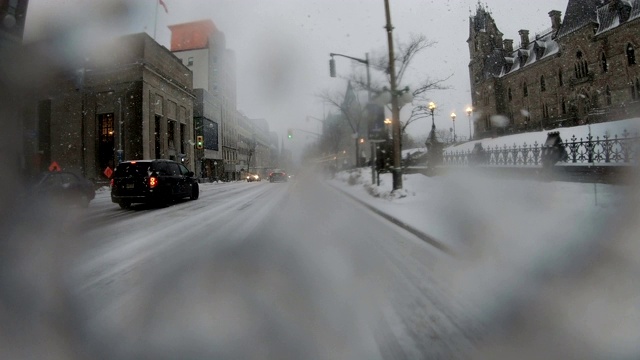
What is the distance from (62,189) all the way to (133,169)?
2785 millimetres

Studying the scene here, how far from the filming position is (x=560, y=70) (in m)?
41.1

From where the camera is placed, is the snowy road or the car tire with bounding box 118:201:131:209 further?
the car tire with bounding box 118:201:131:209

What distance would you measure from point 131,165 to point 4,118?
378cm

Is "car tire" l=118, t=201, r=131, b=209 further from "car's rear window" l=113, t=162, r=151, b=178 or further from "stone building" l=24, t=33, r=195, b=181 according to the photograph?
"stone building" l=24, t=33, r=195, b=181

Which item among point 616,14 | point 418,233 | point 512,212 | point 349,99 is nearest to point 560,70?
point 616,14

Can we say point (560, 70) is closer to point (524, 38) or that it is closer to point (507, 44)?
point (524, 38)

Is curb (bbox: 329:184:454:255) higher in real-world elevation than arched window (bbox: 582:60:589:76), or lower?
lower

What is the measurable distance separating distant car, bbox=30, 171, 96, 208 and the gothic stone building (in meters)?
36.8

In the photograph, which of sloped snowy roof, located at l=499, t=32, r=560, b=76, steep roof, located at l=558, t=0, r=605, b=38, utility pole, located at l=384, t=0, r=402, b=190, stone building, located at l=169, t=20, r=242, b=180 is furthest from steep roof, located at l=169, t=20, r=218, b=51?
utility pole, located at l=384, t=0, r=402, b=190

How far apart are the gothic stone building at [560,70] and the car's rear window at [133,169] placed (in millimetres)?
34549

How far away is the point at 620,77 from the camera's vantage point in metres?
32.3

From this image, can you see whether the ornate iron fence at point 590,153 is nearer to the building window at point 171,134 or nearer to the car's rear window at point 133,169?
the car's rear window at point 133,169

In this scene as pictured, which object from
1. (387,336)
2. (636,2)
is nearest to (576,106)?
(636,2)

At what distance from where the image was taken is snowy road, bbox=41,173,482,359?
2.80m
